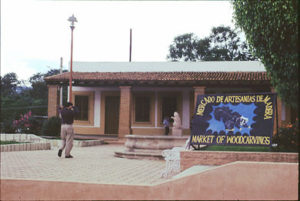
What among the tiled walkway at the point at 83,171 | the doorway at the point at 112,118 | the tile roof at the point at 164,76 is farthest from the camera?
the doorway at the point at 112,118

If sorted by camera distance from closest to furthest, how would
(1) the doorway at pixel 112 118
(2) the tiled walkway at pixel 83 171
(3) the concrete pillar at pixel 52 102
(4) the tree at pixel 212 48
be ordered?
(2) the tiled walkway at pixel 83 171 → (3) the concrete pillar at pixel 52 102 → (1) the doorway at pixel 112 118 → (4) the tree at pixel 212 48

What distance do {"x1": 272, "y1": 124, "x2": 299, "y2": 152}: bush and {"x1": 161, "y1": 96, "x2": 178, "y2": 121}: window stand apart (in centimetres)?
1387

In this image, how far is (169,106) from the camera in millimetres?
22828

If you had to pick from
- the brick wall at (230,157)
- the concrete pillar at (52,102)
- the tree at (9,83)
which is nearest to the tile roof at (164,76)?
the concrete pillar at (52,102)

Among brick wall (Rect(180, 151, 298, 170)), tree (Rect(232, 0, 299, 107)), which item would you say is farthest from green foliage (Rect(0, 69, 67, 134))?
brick wall (Rect(180, 151, 298, 170))

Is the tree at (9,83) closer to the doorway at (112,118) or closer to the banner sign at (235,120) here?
the doorway at (112,118)

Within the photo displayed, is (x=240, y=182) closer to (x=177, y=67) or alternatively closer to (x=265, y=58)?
(x=265, y=58)

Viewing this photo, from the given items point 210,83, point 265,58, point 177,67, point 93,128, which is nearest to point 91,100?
point 93,128

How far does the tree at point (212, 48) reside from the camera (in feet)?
110

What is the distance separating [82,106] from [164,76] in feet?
17.4

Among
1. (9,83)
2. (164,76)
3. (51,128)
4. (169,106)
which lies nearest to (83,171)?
(51,128)

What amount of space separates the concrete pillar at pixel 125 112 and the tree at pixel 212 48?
1448 centimetres

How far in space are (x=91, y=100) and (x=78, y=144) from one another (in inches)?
254

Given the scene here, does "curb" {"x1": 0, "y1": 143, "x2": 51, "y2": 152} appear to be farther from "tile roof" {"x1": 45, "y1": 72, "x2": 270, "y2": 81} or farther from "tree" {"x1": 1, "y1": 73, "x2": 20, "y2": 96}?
"tree" {"x1": 1, "y1": 73, "x2": 20, "y2": 96}
